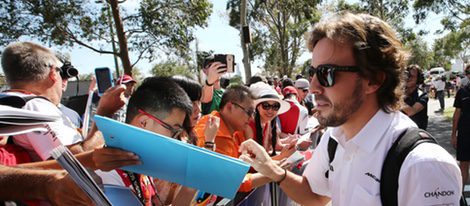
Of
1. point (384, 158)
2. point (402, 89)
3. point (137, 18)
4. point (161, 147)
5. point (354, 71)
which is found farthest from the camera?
point (137, 18)

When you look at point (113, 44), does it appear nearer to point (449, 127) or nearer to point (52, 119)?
point (449, 127)

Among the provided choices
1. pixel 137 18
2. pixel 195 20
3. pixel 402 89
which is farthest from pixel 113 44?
pixel 402 89

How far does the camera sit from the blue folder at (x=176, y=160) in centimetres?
107

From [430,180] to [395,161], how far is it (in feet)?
0.45

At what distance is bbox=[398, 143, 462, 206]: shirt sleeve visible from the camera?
1.32 metres

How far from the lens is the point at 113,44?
13484mm

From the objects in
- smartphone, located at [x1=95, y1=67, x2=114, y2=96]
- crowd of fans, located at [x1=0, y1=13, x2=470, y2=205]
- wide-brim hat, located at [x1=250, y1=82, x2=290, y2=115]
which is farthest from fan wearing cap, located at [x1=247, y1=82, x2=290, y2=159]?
smartphone, located at [x1=95, y1=67, x2=114, y2=96]

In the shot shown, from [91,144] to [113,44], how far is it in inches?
487

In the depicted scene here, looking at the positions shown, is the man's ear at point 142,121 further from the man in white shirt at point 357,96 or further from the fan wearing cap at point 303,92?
the fan wearing cap at point 303,92

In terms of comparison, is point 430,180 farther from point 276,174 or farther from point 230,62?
point 230,62

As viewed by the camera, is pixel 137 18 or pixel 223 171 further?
pixel 137 18

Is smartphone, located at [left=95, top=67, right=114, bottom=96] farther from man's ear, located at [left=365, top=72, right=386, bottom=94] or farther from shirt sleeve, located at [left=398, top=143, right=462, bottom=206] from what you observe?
shirt sleeve, located at [left=398, top=143, right=462, bottom=206]

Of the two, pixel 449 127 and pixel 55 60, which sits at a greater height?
pixel 55 60

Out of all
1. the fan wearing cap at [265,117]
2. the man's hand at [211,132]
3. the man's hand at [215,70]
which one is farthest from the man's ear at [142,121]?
the man's hand at [215,70]
